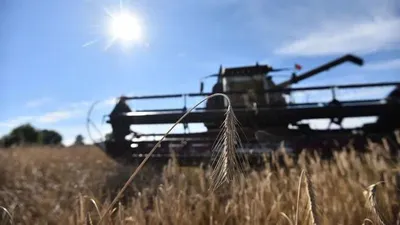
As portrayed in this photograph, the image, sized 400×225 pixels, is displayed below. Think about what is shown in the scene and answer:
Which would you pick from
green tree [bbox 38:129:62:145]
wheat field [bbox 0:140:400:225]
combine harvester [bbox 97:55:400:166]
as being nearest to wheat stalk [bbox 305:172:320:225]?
wheat field [bbox 0:140:400:225]

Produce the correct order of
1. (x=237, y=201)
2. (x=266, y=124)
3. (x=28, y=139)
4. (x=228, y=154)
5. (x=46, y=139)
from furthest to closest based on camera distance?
(x=28, y=139)
(x=46, y=139)
(x=266, y=124)
(x=237, y=201)
(x=228, y=154)

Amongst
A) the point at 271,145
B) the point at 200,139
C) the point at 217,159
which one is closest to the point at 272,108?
the point at 271,145

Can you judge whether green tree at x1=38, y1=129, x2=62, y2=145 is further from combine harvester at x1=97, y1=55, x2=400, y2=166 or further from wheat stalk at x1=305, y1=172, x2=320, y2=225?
wheat stalk at x1=305, y1=172, x2=320, y2=225

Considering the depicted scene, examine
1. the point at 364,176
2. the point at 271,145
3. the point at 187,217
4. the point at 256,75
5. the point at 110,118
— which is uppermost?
the point at 256,75

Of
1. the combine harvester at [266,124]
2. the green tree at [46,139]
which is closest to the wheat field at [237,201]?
the combine harvester at [266,124]

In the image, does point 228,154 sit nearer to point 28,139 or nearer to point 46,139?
point 46,139

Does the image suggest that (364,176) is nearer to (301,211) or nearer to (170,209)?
(301,211)

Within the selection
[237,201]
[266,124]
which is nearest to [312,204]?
[237,201]

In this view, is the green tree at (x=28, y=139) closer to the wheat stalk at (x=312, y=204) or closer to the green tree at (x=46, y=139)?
the green tree at (x=46, y=139)

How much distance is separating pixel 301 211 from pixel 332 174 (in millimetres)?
1147

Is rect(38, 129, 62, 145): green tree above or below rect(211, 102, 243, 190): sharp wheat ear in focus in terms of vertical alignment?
above

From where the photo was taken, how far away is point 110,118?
20.6 feet

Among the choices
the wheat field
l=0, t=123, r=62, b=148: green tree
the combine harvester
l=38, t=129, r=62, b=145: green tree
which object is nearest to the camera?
the wheat field

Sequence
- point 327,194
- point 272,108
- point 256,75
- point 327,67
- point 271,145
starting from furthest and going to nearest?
point 327,67 < point 256,75 < point 272,108 < point 271,145 < point 327,194
